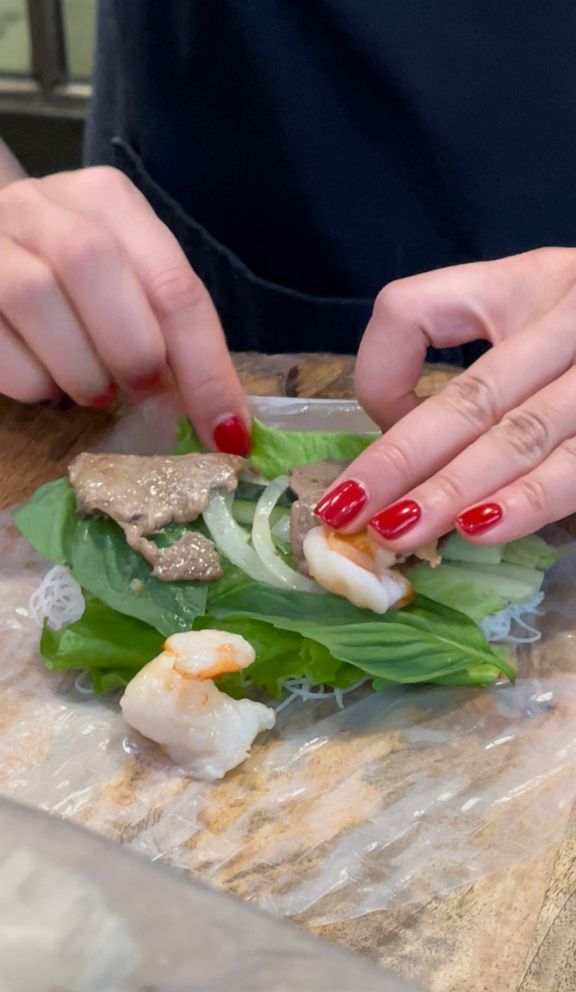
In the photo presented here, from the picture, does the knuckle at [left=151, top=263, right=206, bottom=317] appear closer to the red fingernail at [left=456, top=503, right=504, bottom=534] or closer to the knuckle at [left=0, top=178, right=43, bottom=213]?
the knuckle at [left=0, top=178, right=43, bottom=213]

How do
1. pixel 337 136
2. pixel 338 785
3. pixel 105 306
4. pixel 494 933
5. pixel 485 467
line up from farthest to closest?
pixel 337 136 → pixel 105 306 → pixel 485 467 → pixel 338 785 → pixel 494 933

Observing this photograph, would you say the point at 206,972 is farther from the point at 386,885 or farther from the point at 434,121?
the point at 434,121

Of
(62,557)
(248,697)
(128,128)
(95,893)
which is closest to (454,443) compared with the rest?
(248,697)

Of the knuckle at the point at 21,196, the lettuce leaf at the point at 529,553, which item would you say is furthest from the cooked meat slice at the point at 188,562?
the knuckle at the point at 21,196

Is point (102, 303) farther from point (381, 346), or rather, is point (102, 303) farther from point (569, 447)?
point (569, 447)

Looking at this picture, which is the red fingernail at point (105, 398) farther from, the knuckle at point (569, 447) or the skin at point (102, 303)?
the knuckle at point (569, 447)

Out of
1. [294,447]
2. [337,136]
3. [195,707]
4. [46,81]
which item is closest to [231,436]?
[294,447]

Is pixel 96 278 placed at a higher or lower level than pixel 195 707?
higher
